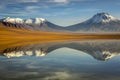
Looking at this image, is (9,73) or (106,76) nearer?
(106,76)

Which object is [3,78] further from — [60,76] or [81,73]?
[81,73]

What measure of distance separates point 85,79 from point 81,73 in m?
2.04

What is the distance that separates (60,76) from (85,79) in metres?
1.70

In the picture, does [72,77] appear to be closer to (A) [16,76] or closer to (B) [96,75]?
(B) [96,75]

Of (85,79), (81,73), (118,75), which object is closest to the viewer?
(85,79)

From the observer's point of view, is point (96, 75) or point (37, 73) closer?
point (96, 75)

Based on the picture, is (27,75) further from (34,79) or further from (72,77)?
(72,77)

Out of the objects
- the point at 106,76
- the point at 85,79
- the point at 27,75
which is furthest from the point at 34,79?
the point at 106,76

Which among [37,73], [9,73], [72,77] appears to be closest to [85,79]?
[72,77]

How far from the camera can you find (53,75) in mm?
16047

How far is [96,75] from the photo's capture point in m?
15.7

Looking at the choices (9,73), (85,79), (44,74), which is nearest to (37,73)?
(44,74)

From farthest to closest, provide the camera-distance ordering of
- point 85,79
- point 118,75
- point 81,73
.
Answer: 1. point 81,73
2. point 118,75
3. point 85,79

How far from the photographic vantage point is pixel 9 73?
1708 centimetres
